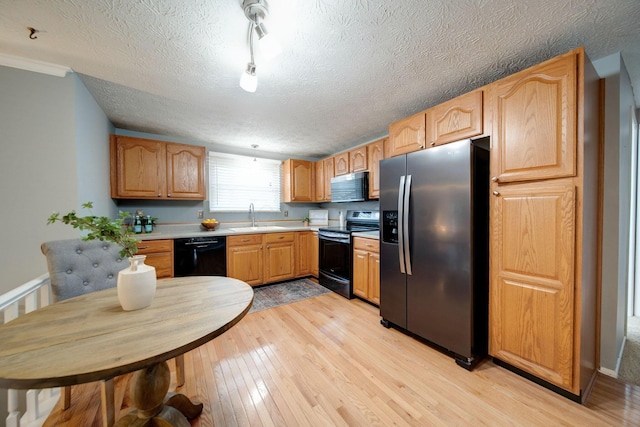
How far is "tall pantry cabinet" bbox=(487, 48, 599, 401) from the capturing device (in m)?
1.36

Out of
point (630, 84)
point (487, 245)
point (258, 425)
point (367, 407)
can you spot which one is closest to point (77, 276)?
point (258, 425)

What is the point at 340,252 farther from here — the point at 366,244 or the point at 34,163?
the point at 34,163

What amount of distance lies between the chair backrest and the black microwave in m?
2.63

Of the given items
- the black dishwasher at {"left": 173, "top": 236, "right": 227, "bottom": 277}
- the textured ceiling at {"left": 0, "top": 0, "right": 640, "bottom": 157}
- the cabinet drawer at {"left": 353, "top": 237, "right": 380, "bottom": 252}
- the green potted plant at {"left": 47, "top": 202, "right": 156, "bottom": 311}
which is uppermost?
the textured ceiling at {"left": 0, "top": 0, "right": 640, "bottom": 157}

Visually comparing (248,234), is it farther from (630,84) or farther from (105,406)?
(630,84)

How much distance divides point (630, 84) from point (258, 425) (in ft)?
12.2

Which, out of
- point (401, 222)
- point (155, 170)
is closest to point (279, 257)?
point (155, 170)

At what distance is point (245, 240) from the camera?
3.38 metres

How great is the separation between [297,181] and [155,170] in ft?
6.94

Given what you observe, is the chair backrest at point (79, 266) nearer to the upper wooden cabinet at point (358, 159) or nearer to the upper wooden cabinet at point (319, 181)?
the upper wooden cabinet at point (358, 159)

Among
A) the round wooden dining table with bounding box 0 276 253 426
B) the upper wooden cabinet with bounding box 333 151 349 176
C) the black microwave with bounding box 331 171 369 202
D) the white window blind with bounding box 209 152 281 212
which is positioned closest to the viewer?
the round wooden dining table with bounding box 0 276 253 426

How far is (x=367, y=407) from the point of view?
1.38 m

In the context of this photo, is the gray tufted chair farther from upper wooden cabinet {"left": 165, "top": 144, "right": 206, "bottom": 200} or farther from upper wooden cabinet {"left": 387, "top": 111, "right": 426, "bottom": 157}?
upper wooden cabinet {"left": 387, "top": 111, "right": 426, "bottom": 157}

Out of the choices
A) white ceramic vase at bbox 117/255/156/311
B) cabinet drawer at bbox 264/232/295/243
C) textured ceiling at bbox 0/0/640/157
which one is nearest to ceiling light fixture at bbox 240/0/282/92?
textured ceiling at bbox 0/0/640/157
